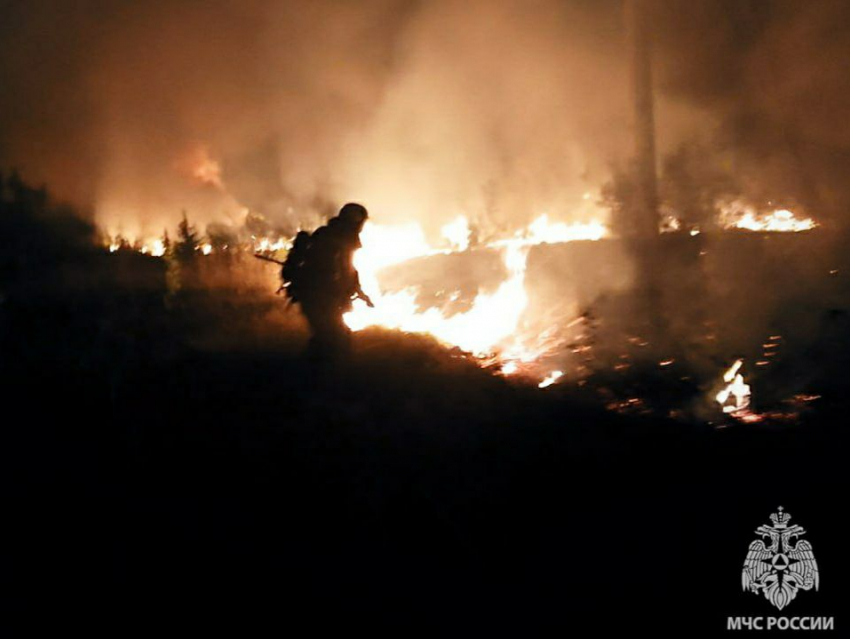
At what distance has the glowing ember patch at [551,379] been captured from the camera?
26.9ft

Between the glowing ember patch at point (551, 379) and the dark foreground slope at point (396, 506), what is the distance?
21.8 inches

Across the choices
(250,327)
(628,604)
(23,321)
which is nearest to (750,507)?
(628,604)

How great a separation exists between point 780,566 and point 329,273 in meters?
4.99

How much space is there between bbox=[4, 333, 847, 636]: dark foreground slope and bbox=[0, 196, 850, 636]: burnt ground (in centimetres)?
2

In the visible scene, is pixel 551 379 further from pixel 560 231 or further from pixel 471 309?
pixel 560 231

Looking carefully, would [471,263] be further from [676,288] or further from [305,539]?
[305,539]

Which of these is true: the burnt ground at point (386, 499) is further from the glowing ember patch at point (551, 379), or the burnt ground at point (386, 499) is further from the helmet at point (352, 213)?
the helmet at point (352, 213)

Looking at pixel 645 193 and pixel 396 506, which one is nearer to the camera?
pixel 396 506

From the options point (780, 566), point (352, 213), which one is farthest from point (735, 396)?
point (352, 213)

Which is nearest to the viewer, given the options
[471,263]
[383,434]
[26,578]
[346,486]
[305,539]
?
[26,578]

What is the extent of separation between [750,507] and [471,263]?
10.2 m

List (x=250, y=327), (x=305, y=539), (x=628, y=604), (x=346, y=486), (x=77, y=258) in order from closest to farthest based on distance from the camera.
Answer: (x=628, y=604) < (x=305, y=539) < (x=346, y=486) < (x=250, y=327) < (x=77, y=258)

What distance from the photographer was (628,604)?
12.3 ft

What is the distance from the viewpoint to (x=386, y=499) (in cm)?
506
